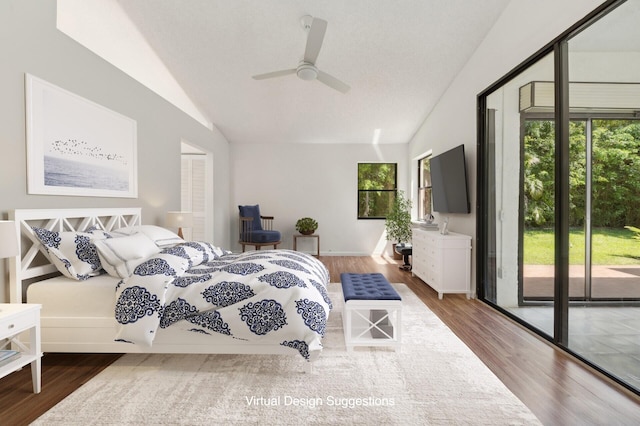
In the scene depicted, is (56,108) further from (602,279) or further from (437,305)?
(602,279)

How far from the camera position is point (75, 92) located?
2.72 m

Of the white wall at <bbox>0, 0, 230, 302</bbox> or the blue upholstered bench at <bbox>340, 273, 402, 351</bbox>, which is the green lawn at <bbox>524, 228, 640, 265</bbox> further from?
the white wall at <bbox>0, 0, 230, 302</bbox>

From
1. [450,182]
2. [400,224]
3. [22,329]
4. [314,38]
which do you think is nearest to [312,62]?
[314,38]

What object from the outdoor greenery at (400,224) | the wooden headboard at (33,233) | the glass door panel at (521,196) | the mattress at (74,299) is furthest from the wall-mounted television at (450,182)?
the wooden headboard at (33,233)

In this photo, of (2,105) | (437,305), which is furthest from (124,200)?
(437,305)

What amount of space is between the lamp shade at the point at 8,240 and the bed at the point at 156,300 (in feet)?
1.68

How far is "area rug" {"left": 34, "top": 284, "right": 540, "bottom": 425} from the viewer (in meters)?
1.64

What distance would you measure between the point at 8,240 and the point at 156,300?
2.78 ft

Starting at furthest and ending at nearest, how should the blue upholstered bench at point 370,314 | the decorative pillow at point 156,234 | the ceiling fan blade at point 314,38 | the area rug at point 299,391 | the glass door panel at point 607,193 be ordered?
1. the decorative pillow at point 156,234
2. the ceiling fan blade at point 314,38
3. the blue upholstered bench at point 370,314
4. the glass door panel at point 607,193
5. the area rug at point 299,391

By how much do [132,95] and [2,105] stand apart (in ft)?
4.82

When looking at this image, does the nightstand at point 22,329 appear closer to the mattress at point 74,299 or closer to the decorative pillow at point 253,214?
the mattress at point 74,299

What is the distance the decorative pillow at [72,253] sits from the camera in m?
2.22

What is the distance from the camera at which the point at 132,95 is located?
11.4 feet

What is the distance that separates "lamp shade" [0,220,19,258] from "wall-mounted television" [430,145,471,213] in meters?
4.21
